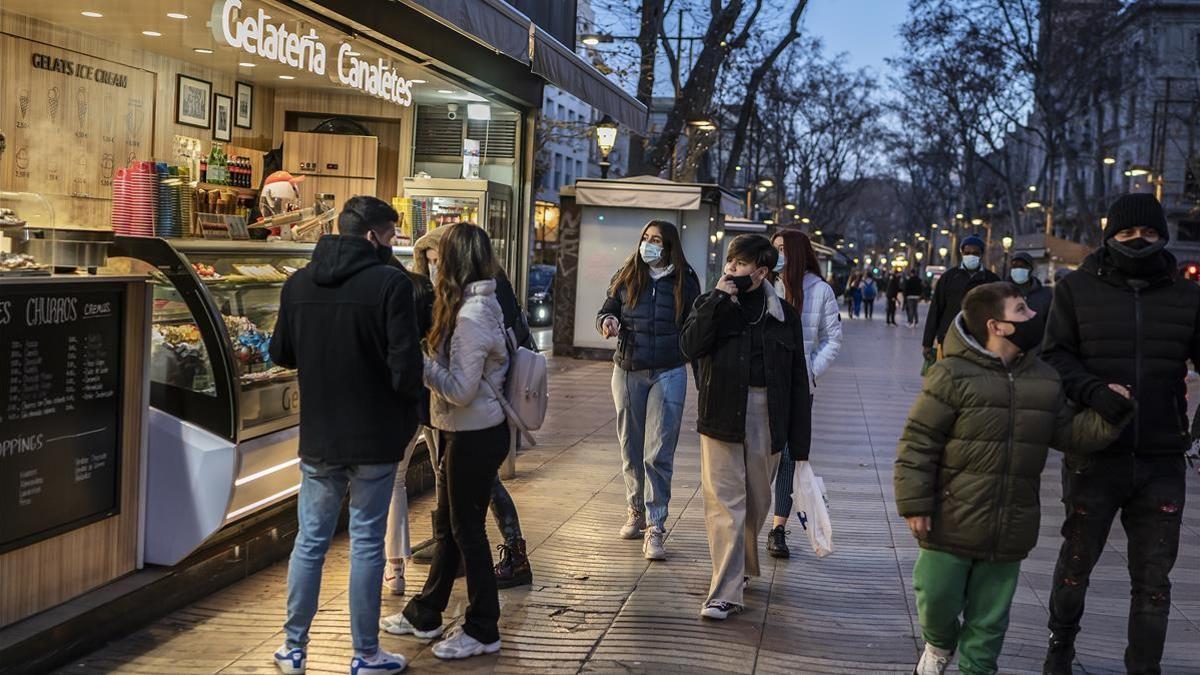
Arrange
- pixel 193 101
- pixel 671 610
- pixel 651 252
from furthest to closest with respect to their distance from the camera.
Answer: pixel 193 101 → pixel 651 252 → pixel 671 610

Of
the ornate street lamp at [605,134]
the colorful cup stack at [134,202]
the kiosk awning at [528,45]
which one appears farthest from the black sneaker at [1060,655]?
the ornate street lamp at [605,134]

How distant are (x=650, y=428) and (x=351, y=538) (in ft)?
9.13

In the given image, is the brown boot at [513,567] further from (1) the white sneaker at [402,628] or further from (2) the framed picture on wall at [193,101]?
(2) the framed picture on wall at [193,101]

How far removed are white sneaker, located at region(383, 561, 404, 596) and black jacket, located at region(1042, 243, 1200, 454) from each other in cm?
319

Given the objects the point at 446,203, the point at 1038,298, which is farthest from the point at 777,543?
the point at 1038,298

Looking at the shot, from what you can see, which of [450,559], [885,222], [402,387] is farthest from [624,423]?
[885,222]

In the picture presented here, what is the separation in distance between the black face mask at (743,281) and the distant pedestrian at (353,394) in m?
1.70

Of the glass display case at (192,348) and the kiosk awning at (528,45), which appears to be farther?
the kiosk awning at (528,45)

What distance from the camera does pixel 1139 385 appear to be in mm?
4844

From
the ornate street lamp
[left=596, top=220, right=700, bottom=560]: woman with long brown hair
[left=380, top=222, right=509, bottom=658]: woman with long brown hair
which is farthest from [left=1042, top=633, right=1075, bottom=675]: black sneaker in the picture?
the ornate street lamp

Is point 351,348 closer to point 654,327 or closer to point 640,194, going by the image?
point 654,327

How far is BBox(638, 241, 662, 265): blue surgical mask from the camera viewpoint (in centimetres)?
715

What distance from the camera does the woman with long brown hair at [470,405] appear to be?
16.6 feet

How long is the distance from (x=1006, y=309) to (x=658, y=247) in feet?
10.00
